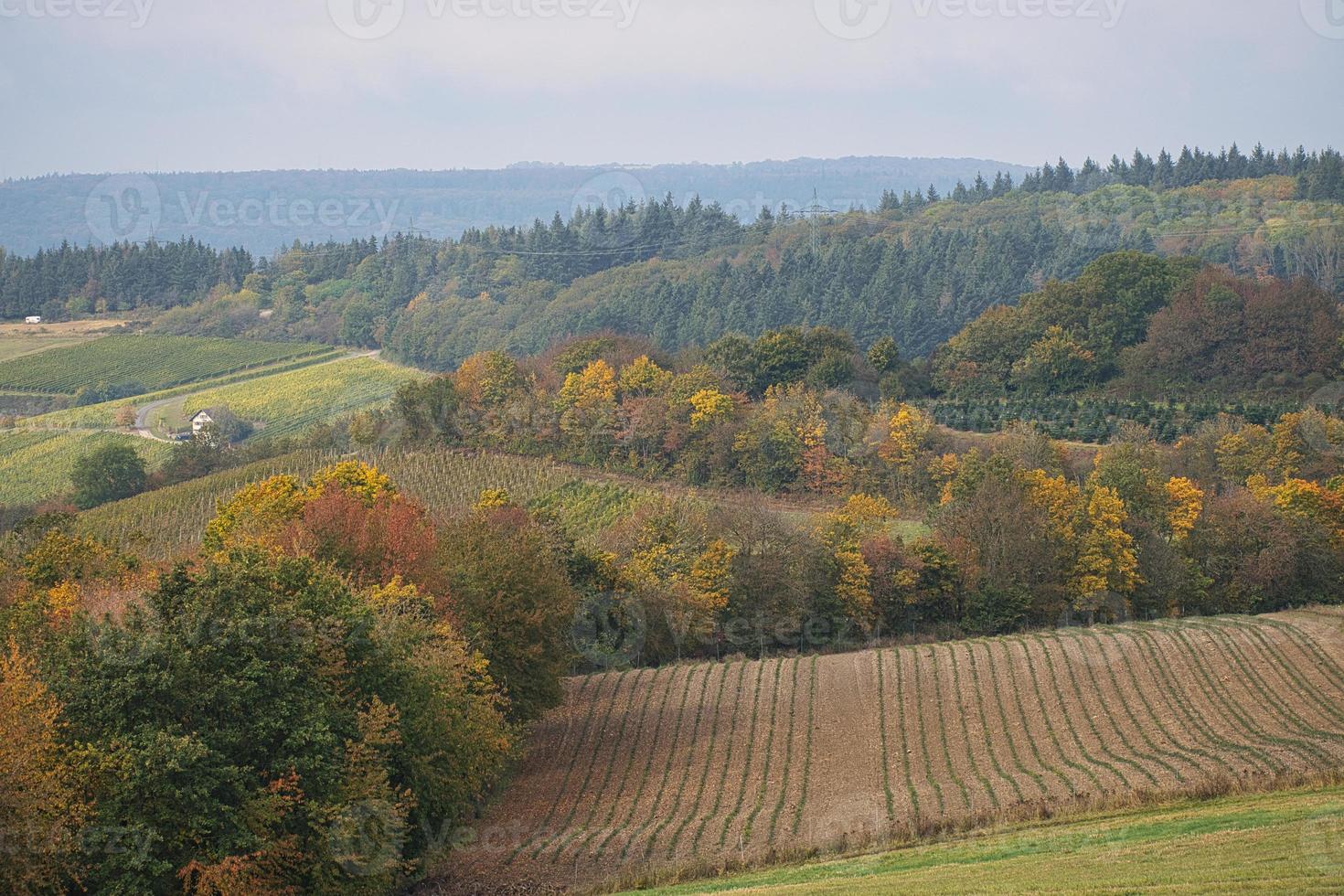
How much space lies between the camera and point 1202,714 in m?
31.1

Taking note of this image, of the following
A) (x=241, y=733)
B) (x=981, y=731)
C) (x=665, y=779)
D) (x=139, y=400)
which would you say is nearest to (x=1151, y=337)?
(x=981, y=731)

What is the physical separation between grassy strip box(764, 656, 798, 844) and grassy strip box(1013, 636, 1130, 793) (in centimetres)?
584

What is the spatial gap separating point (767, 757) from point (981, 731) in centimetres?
501

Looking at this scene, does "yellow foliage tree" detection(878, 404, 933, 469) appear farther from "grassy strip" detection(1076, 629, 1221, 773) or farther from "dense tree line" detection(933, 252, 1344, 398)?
"grassy strip" detection(1076, 629, 1221, 773)

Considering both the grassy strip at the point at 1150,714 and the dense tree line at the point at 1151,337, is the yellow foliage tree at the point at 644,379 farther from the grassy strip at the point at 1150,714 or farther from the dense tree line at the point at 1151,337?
the grassy strip at the point at 1150,714

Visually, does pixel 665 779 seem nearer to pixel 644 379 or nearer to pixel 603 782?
pixel 603 782

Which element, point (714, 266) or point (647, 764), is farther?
point (714, 266)

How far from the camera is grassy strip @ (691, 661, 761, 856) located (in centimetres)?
2503

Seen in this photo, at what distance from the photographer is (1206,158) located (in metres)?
160

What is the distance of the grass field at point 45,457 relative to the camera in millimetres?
77750

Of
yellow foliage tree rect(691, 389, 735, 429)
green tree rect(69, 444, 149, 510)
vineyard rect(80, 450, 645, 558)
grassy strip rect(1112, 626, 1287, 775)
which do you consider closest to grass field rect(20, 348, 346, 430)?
green tree rect(69, 444, 149, 510)

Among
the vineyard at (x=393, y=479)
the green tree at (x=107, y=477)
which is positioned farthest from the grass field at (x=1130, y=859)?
the green tree at (x=107, y=477)

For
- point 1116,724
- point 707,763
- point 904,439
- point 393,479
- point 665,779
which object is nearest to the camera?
point 665,779

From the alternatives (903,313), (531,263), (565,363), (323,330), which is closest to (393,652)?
(565,363)
